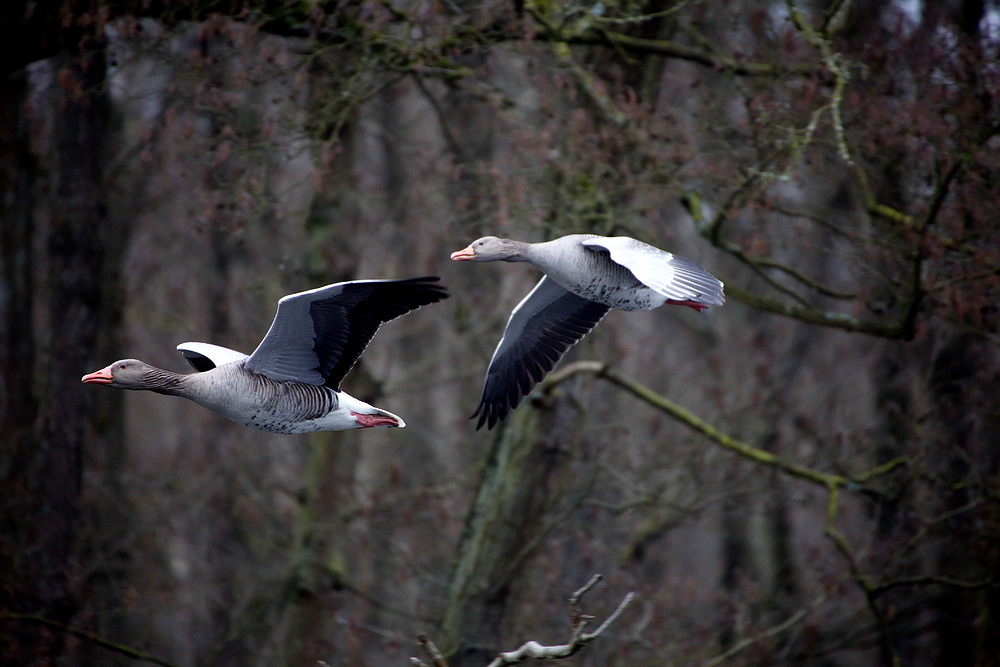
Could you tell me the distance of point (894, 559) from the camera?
9945 mm

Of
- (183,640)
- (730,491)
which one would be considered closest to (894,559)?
(730,491)

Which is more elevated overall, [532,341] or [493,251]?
[493,251]

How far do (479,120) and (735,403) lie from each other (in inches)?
184

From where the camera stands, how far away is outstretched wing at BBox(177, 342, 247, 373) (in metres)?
6.91

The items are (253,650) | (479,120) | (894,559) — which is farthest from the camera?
(253,650)

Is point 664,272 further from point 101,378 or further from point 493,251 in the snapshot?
point 101,378

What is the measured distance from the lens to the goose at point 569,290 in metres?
6.14

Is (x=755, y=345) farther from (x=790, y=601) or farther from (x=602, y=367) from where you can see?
(x=602, y=367)

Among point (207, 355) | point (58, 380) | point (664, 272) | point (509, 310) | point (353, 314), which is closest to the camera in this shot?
point (664, 272)

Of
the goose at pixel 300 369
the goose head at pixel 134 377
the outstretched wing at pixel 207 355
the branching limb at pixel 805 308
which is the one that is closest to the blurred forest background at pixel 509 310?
the branching limb at pixel 805 308

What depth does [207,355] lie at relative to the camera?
695 centimetres

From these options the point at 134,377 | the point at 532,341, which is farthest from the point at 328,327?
the point at 532,341

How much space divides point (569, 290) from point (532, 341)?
107 cm

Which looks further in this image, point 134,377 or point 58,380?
point 58,380
